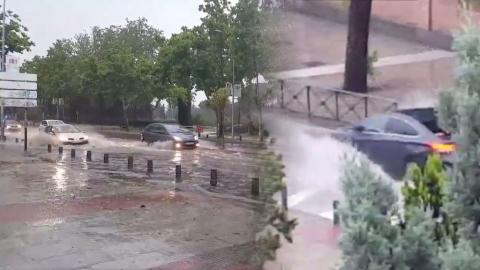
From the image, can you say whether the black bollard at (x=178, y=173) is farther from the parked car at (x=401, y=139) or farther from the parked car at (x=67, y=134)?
the parked car at (x=401, y=139)

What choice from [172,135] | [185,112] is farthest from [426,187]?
[172,135]

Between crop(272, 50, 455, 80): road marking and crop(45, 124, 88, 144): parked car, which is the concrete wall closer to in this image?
crop(272, 50, 455, 80): road marking

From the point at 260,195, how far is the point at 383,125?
0.60 m

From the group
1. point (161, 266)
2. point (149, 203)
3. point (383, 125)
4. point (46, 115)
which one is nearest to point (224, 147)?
point (383, 125)

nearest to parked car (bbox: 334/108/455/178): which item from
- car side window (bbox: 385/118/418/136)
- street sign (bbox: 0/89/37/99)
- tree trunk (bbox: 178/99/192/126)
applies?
car side window (bbox: 385/118/418/136)

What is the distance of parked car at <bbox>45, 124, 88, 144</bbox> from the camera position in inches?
128

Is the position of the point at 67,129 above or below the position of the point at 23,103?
below

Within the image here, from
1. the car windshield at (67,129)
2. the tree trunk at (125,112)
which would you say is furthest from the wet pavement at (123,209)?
the tree trunk at (125,112)

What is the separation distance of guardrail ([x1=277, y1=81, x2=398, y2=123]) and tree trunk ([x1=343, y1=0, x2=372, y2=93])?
1.2 inches

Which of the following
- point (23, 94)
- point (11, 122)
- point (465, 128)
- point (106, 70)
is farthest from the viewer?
point (11, 122)

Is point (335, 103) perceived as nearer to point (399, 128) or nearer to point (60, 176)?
point (399, 128)

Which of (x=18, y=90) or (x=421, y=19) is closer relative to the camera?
(x=421, y=19)

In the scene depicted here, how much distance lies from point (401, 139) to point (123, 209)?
3.77 metres

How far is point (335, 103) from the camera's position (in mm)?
1441
